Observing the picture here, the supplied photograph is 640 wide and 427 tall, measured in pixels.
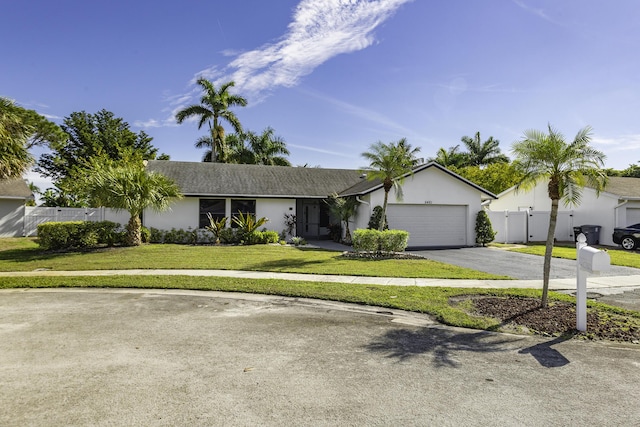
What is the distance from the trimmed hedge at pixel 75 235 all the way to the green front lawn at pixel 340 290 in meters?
6.25

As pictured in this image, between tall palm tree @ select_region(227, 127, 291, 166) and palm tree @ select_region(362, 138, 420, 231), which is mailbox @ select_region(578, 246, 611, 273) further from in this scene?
tall palm tree @ select_region(227, 127, 291, 166)

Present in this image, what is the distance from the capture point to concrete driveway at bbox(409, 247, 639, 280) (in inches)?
471

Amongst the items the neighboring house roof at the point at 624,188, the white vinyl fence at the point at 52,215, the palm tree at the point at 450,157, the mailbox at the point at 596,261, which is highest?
the palm tree at the point at 450,157

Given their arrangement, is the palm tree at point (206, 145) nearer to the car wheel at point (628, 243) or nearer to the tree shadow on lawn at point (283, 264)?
the tree shadow on lawn at point (283, 264)

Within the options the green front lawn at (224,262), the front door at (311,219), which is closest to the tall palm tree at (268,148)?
the front door at (311,219)

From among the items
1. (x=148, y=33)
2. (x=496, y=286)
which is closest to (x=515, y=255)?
(x=496, y=286)

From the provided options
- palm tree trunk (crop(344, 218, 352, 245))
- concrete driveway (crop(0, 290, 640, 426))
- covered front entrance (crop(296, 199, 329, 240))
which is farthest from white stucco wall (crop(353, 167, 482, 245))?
concrete driveway (crop(0, 290, 640, 426))

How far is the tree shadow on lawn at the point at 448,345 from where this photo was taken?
493 centimetres

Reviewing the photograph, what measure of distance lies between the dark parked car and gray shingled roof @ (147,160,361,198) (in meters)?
15.1

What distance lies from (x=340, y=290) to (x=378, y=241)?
6541 millimetres

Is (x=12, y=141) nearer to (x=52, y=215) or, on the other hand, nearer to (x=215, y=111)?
(x=52, y=215)

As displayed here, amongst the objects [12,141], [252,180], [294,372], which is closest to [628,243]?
[252,180]

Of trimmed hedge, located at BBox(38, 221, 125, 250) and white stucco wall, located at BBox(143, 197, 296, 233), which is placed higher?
white stucco wall, located at BBox(143, 197, 296, 233)

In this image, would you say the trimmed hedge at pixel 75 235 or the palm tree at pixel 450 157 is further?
the palm tree at pixel 450 157
